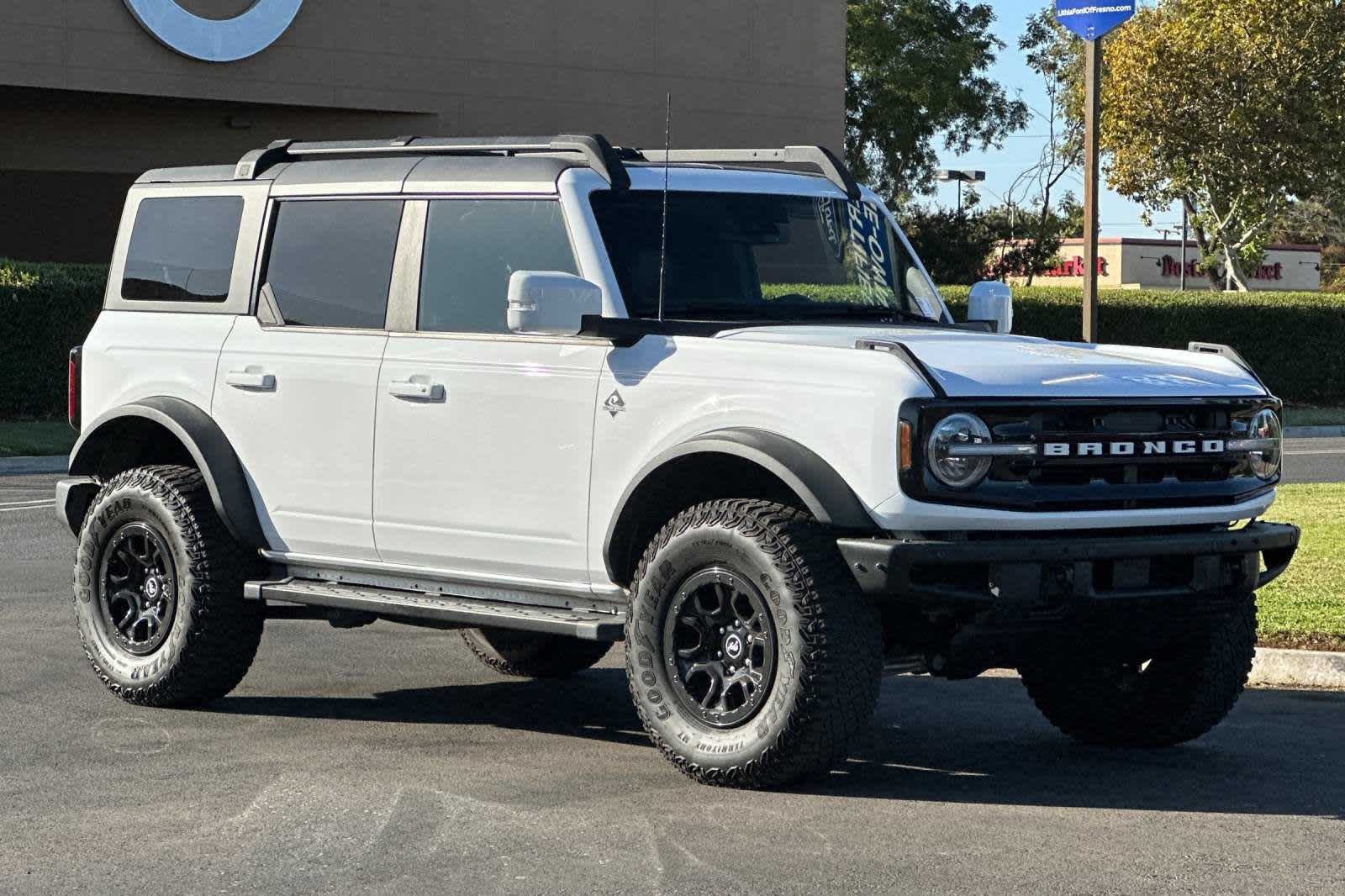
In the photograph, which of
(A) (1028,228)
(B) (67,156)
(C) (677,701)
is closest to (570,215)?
(C) (677,701)

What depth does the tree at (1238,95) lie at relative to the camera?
4488 centimetres

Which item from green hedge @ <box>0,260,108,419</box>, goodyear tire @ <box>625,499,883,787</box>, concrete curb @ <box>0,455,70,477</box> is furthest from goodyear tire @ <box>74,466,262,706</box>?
green hedge @ <box>0,260,108,419</box>

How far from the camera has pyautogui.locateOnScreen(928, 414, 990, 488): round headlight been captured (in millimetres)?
6418

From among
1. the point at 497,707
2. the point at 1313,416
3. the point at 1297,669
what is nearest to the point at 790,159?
the point at 497,707

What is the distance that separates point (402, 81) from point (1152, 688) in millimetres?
26639

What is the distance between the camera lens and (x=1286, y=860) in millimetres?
5926

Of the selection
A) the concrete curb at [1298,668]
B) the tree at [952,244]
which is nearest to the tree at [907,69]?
the tree at [952,244]

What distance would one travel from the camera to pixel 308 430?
809 centimetres

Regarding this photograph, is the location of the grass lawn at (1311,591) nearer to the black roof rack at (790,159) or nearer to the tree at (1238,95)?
the black roof rack at (790,159)

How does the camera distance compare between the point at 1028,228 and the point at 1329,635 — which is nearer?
the point at 1329,635

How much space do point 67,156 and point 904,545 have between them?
28.3 metres

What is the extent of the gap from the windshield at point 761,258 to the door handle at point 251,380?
1540 mm

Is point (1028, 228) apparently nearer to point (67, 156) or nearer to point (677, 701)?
point (67, 156)

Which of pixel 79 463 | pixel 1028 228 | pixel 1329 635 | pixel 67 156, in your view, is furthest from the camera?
pixel 1028 228
